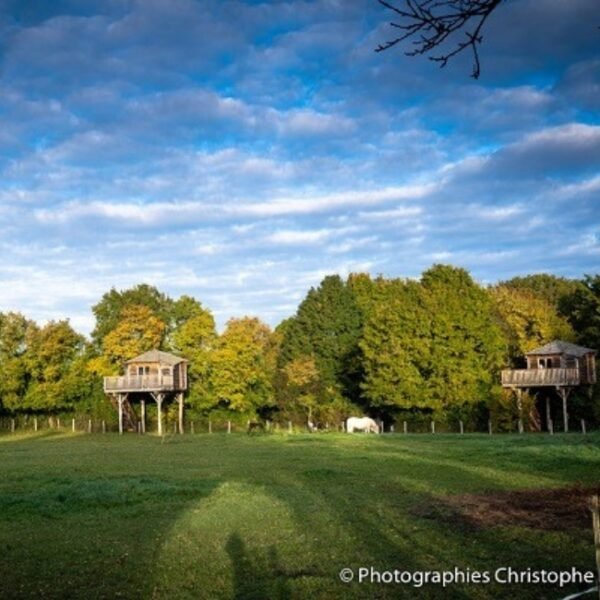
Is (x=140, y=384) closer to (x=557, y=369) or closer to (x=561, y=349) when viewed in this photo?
(x=557, y=369)

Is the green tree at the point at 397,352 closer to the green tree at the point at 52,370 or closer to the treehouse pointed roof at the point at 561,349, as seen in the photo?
the treehouse pointed roof at the point at 561,349

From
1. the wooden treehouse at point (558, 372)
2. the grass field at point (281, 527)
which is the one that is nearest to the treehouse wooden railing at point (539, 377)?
the wooden treehouse at point (558, 372)

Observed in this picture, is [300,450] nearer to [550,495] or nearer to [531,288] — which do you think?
[550,495]

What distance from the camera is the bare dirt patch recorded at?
13531mm

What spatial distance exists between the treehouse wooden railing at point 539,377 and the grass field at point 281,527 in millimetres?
28219

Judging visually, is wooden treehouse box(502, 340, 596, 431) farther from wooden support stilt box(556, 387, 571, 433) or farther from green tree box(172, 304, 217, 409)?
Result: green tree box(172, 304, 217, 409)

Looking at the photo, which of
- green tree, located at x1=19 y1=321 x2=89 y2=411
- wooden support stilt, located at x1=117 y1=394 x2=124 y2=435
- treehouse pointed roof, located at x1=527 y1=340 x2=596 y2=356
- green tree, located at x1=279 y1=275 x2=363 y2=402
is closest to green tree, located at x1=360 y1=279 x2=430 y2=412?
green tree, located at x1=279 y1=275 x2=363 y2=402

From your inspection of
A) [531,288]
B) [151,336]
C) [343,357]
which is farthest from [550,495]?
[531,288]

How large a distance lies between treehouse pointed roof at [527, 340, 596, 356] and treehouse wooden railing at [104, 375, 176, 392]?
2922cm

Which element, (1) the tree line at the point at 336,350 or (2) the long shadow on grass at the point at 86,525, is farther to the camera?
(1) the tree line at the point at 336,350

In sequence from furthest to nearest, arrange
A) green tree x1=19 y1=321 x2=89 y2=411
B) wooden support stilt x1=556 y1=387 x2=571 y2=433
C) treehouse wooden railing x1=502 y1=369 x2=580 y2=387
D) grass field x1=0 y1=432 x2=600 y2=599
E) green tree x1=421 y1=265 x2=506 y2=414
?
green tree x1=19 y1=321 x2=89 y2=411 → green tree x1=421 y1=265 x2=506 y2=414 → treehouse wooden railing x1=502 y1=369 x2=580 y2=387 → wooden support stilt x1=556 y1=387 x2=571 y2=433 → grass field x1=0 y1=432 x2=600 y2=599

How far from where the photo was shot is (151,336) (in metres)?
71.5

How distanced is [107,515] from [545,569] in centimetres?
971

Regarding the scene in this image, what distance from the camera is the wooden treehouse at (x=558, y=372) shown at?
53.8 m
